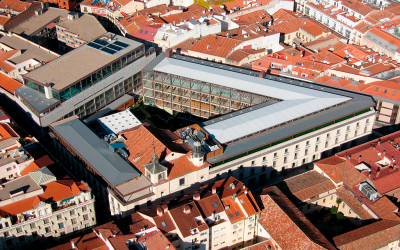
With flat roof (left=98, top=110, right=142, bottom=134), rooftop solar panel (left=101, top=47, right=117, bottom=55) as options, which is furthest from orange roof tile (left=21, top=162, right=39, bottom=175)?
rooftop solar panel (left=101, top=47, right=117, bottom=55)

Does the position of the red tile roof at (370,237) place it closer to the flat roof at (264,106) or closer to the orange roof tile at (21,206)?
the flat roof at (264,106)

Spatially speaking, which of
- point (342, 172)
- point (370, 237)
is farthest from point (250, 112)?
point (370, 237)

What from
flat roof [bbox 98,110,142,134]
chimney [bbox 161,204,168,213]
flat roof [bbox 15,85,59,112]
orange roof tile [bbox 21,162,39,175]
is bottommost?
flat roof [bbox 98,110,142,134]

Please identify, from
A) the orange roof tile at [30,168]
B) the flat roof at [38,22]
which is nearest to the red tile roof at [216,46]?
the flat roof at [38,22]

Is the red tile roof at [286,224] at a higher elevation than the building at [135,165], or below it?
below

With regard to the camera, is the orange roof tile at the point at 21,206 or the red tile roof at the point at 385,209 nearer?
the orange roof tile at the point at 21,206

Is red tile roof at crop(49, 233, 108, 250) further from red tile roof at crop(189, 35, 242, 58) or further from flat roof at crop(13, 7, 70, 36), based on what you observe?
flat roof at crop(13, 7, 70, 36)

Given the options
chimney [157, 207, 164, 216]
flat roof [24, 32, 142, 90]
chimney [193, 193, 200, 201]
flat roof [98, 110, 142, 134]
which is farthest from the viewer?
flat roof [24, 32, 142, 90]

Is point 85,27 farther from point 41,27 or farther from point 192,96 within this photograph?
point 192,96
